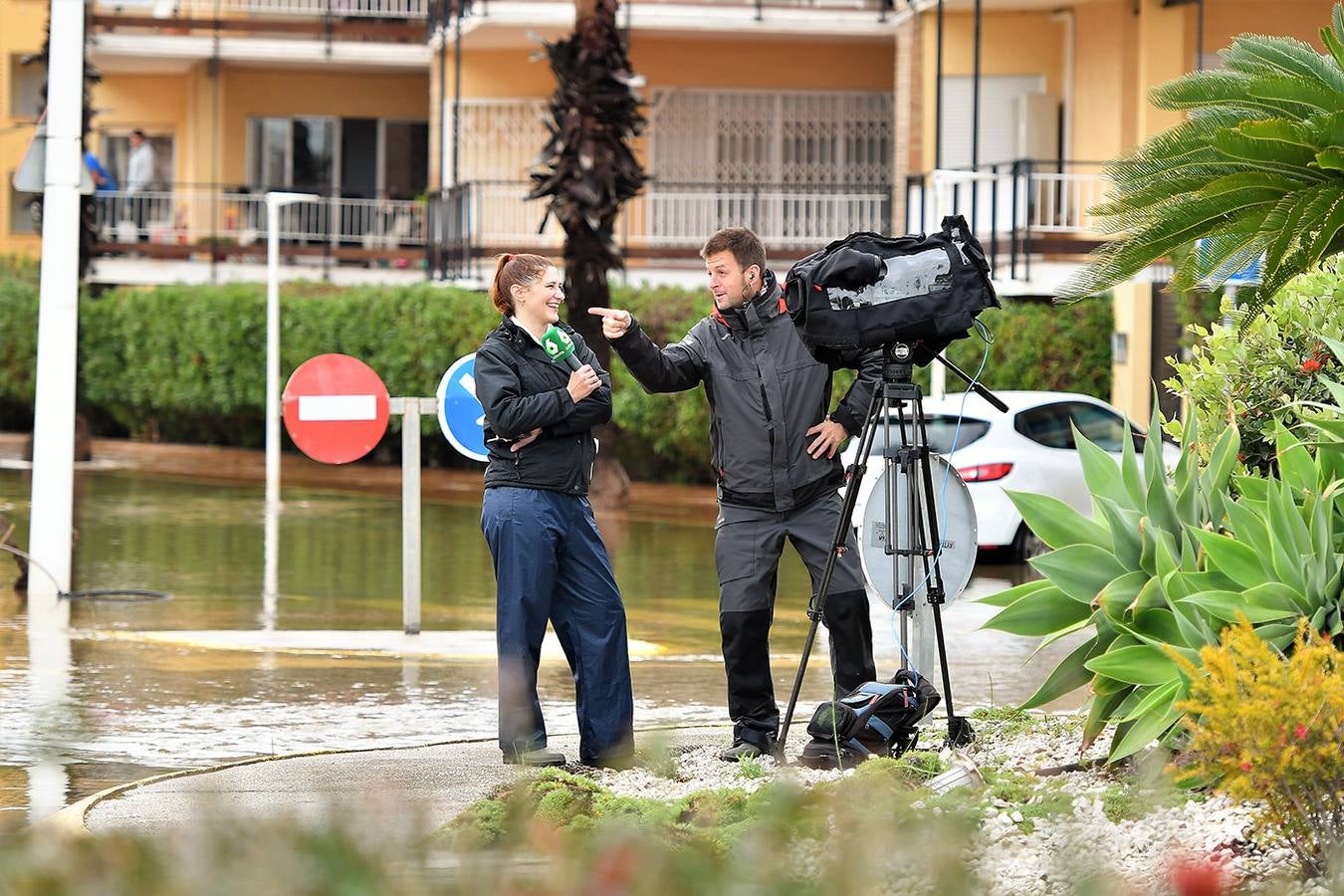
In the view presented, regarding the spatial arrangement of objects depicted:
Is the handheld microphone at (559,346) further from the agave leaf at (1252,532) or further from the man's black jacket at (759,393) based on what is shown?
the agave leaf at (1252,532)

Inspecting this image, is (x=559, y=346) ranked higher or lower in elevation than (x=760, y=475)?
higher

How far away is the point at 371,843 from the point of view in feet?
11.0

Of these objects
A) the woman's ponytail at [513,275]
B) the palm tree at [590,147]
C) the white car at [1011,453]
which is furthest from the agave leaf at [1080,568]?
the palm tree at [590,147]

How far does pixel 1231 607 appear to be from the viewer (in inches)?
245

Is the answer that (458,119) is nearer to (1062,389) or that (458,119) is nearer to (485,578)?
(1062,389)

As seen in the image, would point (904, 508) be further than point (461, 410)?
No

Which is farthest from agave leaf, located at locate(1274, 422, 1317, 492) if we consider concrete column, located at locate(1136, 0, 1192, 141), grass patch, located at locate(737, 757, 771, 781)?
concrete column, located at locate(1136, 0, 1192, 141)

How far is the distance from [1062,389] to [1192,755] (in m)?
16.7

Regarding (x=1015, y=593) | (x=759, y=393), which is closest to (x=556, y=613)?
(x=759, y=393)

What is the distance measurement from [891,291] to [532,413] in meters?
1.49

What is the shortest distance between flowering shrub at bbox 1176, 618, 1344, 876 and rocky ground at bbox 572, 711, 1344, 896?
158mm

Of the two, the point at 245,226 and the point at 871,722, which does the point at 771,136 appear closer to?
the point at 245,226

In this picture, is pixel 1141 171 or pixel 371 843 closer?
pixel 371 843

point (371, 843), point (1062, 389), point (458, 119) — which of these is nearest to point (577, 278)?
point (1062, 389)
